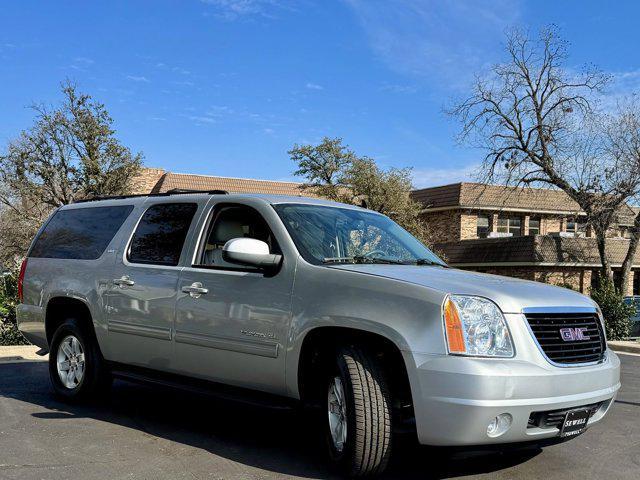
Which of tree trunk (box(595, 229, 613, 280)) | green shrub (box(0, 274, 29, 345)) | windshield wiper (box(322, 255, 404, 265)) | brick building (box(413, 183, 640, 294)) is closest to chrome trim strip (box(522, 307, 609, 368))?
windshield wiper (box(322, 255, 404, 265))

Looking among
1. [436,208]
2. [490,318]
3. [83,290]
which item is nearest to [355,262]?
[490,318]

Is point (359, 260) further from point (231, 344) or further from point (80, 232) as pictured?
point (80, 232)

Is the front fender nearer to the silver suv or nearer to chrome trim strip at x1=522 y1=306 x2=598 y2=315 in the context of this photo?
the silver suv

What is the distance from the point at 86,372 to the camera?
6.62 m

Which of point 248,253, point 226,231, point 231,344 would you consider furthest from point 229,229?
point 231,344

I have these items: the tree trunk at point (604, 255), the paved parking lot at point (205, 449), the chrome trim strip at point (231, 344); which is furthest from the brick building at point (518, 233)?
the chrome trim strip at point (231, 344)

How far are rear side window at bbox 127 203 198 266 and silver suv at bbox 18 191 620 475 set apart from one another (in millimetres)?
16

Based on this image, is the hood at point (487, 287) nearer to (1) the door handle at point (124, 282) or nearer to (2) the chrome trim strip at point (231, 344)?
(2) the chrome trim strip at point (231, 344)

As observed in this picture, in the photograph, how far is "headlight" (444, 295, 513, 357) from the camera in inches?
161

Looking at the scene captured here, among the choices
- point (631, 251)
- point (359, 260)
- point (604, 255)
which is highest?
point (631, 251)

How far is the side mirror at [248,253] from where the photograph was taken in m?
4.93

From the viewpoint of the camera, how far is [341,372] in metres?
4.47

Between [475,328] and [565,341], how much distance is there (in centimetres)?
69

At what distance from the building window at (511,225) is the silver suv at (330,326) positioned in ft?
122
